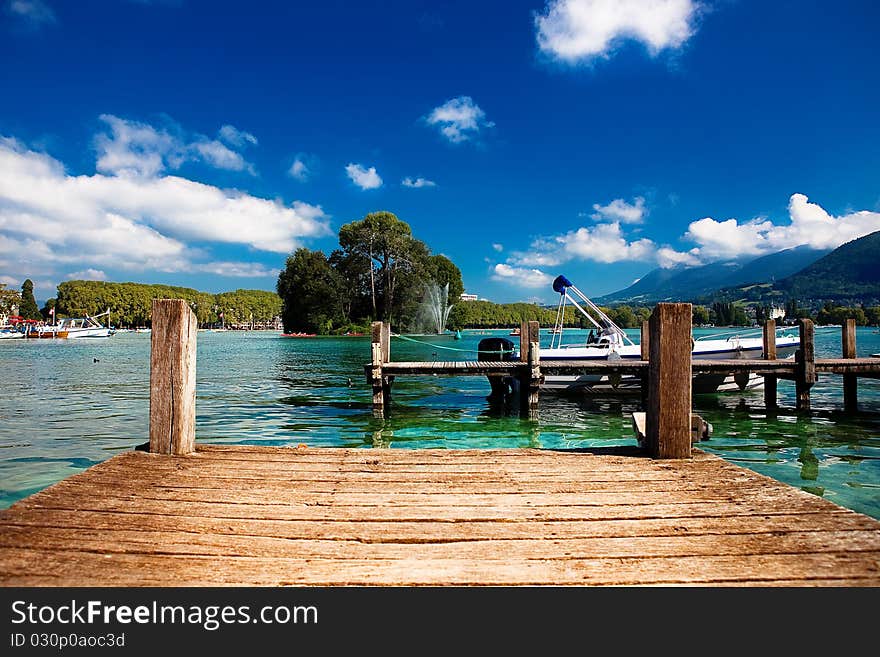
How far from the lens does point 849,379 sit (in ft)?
54.1

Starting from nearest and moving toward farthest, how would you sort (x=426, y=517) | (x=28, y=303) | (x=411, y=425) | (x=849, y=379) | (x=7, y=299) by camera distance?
(x=426, y=517) < (x=411, y=425) < (x=849, y=379) < (x=7, y=299) < (x=28, y=303)

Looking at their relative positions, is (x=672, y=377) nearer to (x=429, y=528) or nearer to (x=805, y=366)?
(x=429, y=528)

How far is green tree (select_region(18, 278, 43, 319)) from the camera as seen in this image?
133 meters

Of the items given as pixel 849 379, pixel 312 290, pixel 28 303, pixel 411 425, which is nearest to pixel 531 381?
pixel 411 425

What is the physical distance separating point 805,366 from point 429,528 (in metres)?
16.5

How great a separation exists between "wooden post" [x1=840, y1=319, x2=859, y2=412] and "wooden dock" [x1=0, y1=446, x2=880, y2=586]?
51.4 feet

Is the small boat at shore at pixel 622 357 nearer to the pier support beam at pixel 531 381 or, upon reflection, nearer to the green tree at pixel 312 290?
the pier support beam at pixel 531 381

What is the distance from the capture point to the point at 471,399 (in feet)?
66.9

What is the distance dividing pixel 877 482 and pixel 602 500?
7.57m

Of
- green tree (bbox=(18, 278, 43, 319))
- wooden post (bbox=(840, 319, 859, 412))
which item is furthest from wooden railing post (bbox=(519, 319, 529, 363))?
green tree (bbox=(18, 278, 43, 319))

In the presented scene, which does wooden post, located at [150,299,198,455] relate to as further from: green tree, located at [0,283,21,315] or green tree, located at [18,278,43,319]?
green tree, located at [18,278,43,319]

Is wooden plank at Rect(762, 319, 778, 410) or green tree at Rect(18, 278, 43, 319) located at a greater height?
green tree at Rect(18, 278, 43, 319)
